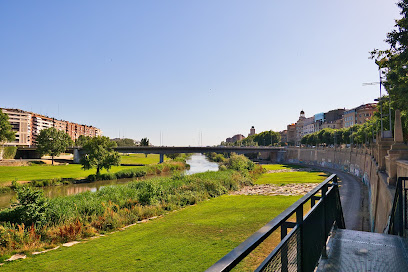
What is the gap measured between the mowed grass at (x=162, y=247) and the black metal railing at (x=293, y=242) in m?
7.49

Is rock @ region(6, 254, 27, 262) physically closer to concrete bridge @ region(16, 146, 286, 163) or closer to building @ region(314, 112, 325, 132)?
concrete bridge @ region(16, 146, 286, 163)

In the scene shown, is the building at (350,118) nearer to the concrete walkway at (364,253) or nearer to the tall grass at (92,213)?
the tall grass at (92,213)

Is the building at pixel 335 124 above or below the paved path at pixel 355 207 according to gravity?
above

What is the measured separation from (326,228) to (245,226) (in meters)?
12.2

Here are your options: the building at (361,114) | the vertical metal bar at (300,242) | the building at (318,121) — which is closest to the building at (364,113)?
the building at (361,114)

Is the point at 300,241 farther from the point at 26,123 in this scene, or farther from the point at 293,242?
the point at 26,123

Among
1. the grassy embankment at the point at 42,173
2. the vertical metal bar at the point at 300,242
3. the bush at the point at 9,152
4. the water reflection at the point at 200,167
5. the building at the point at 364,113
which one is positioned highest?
the building at the point at 364,113

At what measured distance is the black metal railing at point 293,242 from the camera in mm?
1840

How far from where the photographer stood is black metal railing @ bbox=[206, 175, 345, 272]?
6.04 ft

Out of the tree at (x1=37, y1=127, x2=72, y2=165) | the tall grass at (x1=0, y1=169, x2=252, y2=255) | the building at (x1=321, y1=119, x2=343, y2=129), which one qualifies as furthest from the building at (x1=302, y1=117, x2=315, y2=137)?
the tall grass at (x1=0, y1=169, x2=252, y2=255)

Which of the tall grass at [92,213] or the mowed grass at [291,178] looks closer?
the tall grass at [92,213]

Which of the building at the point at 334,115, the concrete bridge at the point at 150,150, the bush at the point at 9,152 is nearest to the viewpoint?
the concrete bridge at the point at 150,150

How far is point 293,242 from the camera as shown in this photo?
3.28 meters

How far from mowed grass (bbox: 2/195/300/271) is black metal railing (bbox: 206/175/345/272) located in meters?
7.49
